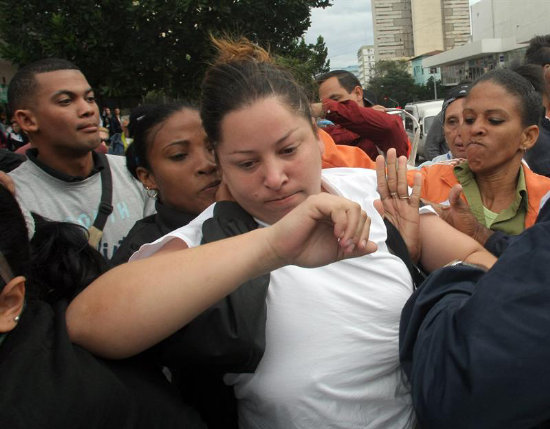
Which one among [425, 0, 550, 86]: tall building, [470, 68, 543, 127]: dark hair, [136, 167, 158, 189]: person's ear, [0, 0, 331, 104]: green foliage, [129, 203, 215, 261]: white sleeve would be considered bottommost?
[129, 203, 215, 261]: white sleeve

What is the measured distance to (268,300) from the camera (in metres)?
1.24

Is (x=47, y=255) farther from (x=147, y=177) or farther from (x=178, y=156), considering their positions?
(x=147, y=177)

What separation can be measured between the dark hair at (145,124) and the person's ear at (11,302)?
3.78 feet

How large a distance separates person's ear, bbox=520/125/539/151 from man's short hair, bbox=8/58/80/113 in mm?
2544

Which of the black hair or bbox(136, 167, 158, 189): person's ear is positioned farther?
bbox(136, 167, 158, 189): person's ear

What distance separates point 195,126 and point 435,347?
1.39m

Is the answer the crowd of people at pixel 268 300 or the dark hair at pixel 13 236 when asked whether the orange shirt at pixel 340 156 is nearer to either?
the crowd of people at pixel 268 300

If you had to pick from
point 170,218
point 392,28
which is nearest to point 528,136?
point 170,218

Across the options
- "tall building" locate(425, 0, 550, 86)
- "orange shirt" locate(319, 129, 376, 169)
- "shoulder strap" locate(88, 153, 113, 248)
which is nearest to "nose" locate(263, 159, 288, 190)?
"orange shirt" locate(319, 129, 376, 169)

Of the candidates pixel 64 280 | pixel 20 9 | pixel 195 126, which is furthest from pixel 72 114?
pixel 20 9

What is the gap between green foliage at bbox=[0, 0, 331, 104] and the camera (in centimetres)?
1007

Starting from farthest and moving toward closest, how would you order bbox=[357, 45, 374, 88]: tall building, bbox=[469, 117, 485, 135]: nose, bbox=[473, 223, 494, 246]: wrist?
bbox=[357, 45, 374, 88]: tall building, bbox=[469, 117, 485, 135]: nose, bbox=[473, 223, 494, 246]: wrist

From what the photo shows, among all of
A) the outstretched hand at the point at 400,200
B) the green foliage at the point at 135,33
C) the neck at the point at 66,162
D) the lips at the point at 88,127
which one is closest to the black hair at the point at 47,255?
the outstretched hand at the point at 400,200

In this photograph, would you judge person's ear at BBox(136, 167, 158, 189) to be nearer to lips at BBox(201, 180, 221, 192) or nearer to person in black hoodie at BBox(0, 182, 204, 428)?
lips at BBox(201, 180, 221, 192)
